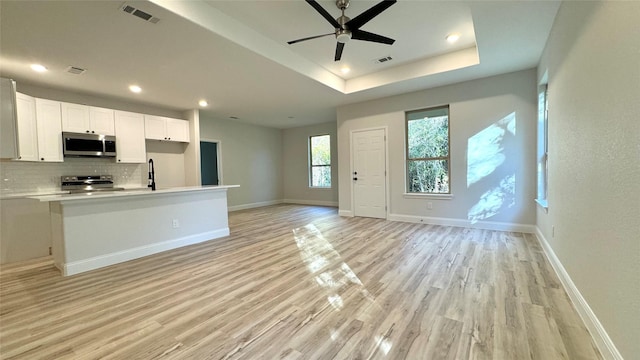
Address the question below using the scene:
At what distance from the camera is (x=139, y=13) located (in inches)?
98.1

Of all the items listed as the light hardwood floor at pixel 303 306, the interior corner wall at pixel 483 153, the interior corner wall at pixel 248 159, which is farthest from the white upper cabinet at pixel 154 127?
the interior corner wall at pixel 483 153

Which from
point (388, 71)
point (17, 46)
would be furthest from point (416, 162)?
point (17, 46)

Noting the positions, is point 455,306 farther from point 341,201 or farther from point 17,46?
point 17,46

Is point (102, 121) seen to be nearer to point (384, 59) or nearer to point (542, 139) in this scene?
point (384, 59)

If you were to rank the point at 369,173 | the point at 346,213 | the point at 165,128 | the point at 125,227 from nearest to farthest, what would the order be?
the point at 125,227, the point at 165,128, the point at 369,173, the point at 346,213

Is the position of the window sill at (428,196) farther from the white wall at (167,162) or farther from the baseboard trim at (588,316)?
the white wall at (167,162)

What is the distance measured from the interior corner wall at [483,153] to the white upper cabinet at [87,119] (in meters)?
5.49

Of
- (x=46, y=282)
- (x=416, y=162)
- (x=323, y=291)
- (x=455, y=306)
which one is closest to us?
(x=455, y=306)

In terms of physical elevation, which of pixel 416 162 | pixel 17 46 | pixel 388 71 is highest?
pixel 388 71

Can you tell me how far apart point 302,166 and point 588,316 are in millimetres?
7654

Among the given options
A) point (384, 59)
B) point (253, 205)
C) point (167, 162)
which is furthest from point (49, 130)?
point (384, 59)

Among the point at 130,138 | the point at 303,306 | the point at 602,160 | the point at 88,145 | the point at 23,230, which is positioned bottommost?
the point at 303,306

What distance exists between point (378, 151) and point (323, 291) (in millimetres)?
3933

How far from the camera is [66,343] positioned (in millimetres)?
1758
